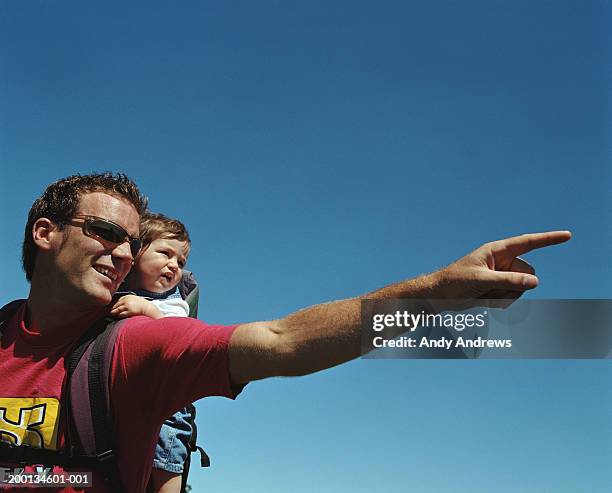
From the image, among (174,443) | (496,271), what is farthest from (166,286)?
(496,271)

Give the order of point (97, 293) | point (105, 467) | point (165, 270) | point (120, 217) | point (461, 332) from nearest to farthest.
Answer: point (461, 332)
point (105, 467)
point (97, 293)
point (120, 217)
point (165, 270)

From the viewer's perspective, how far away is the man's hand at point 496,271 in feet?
10.8

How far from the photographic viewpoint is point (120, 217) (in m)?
5.34

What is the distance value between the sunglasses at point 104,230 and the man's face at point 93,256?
3 centimetres

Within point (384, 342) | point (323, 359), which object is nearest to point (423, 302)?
point (384, 342)

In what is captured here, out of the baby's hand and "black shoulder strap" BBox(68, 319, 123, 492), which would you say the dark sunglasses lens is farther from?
"black shoulder strap" BBox(68, 319, 123, 492)

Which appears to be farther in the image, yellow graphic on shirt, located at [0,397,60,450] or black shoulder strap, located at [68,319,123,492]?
yellow graphic on shirt, located at [0,397,60,450]

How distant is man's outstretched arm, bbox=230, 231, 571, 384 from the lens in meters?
3.34

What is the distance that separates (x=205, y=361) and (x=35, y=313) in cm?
164

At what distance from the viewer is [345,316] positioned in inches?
146

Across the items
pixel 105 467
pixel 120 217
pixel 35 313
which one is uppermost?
pixel 120 217

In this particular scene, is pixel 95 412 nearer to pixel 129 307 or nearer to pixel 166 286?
pixel 129 307

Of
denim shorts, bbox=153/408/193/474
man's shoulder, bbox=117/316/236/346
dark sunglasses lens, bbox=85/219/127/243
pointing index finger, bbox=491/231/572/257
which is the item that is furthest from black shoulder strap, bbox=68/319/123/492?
denim shorts, bbox=153/408/193/474

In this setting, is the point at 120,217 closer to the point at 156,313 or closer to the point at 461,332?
the point at 156,313
